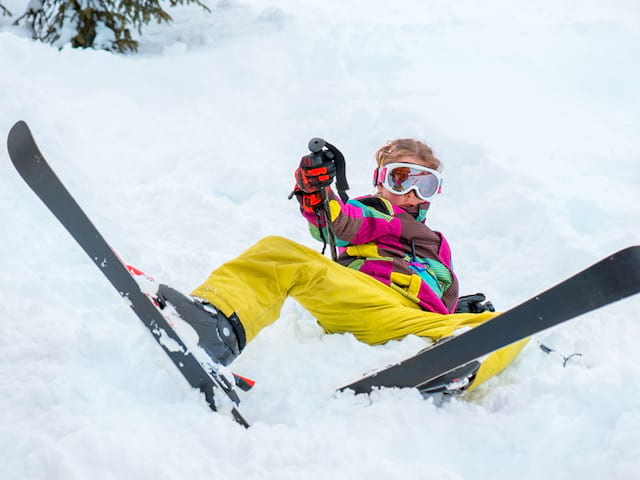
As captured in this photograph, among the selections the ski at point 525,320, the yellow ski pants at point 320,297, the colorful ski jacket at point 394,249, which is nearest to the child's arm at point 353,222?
the colorful ski jacket at point 394,249

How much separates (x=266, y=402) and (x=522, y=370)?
4.20 ft

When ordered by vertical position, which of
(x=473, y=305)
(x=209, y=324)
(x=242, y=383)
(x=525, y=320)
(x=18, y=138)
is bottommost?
(x=473, y=305)

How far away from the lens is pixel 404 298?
3.23 metres

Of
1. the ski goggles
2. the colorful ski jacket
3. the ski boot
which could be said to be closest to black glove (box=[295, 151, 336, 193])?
the colorful ski jacket

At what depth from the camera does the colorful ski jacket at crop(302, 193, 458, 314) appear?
10.8ft

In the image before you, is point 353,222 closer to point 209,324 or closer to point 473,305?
point 473,305

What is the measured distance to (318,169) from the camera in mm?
2773

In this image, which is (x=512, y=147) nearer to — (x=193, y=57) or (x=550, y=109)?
(x=550, y=109)

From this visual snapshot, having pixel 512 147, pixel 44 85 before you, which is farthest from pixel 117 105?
pixel 512 147

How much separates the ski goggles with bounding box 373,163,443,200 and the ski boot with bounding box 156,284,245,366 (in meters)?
1.47

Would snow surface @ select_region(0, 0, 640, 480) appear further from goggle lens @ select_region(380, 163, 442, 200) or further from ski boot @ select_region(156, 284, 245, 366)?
goggle lens @ select_region(380, 163, 442, 200)

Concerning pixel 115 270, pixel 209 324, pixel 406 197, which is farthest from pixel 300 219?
pixel 115 270

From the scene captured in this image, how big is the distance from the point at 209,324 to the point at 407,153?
1.81 meters

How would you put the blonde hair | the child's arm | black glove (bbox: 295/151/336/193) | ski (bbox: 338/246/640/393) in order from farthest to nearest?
the blonde hair, the child's arm, black glove (bbox: 295/151/336/193), ski (bbox: 338/246/640/393)
